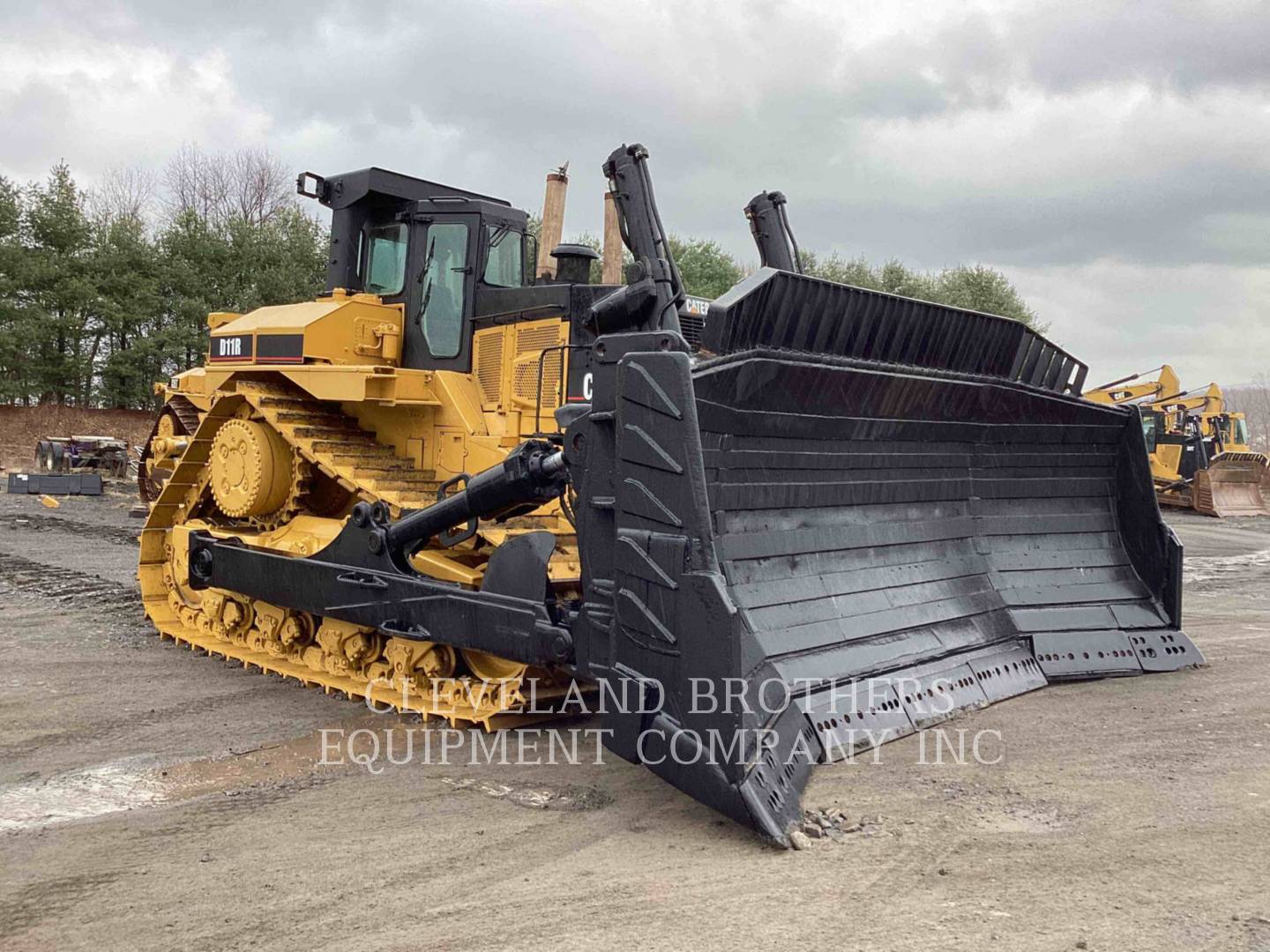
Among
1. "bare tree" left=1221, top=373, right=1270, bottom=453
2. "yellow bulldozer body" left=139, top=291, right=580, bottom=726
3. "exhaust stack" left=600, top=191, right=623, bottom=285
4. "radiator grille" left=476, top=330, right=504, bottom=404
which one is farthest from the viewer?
"bare tree" left=1221, top=373, right=1270, bottom=453

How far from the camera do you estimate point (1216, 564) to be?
14.6 metres

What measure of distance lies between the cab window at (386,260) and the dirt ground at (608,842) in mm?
2783

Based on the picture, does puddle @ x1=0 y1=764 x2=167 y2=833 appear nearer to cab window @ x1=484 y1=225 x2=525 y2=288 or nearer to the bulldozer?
the bulldozer

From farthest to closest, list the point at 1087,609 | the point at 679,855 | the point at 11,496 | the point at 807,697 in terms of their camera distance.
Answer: the point at 11,496 → the point at 1087,609 → the point at 807,697 → the point at 679,855

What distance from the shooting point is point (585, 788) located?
4.48 meters

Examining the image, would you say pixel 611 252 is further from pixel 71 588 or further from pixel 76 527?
pixel 76 527

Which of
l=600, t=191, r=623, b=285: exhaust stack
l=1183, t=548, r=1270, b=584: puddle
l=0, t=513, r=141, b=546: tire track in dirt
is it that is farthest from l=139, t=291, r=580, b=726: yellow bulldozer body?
l=1183, t=548, r=1270, b=584: puddle

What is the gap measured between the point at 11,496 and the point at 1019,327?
19600 millimetres

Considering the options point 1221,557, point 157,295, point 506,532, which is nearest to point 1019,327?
point 506,532

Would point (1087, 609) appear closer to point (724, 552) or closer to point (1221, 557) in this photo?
point (724, 552)

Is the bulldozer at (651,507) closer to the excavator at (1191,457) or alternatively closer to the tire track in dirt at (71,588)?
the tire track in dirt at (71,588)

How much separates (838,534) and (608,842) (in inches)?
77.2

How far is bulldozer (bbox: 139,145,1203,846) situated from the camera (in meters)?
4.06

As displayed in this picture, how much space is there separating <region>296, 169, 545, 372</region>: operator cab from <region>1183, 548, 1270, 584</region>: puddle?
30.9ft
